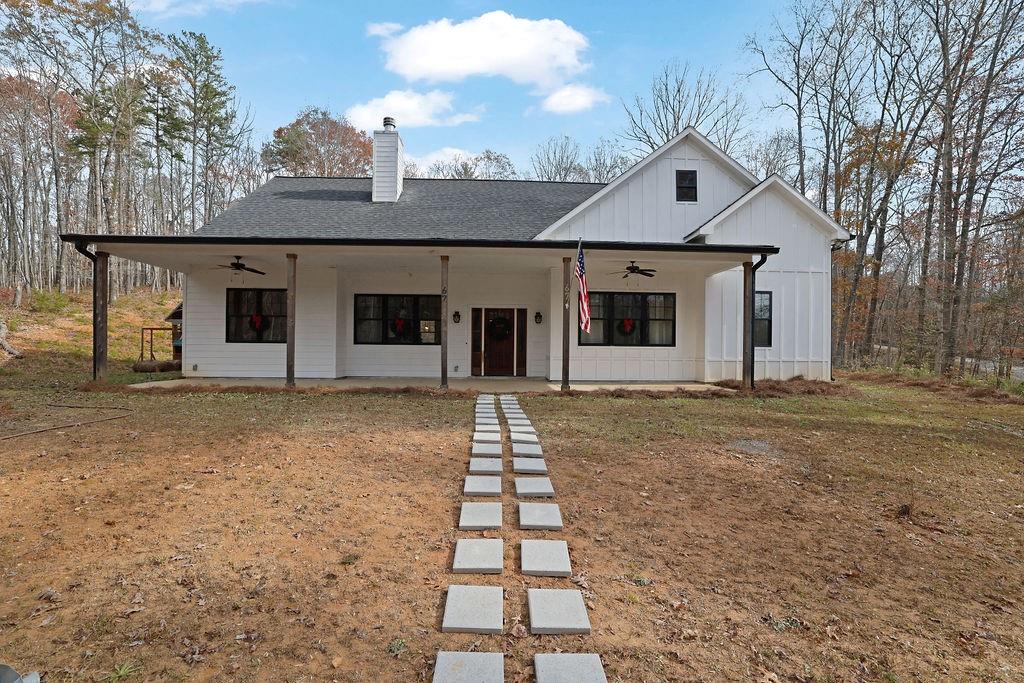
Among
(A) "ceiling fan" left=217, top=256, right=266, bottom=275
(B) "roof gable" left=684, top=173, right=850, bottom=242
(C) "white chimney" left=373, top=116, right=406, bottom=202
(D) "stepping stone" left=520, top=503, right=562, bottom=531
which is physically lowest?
(D) "stepping stone" left=520, top=503, right=562, bottom=531

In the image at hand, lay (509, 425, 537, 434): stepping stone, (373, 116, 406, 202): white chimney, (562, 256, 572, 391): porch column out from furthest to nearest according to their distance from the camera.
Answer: (373, 116, 406, 202): white chimney → (562, 256, 572, 391): porch column → (509, 425, 537, 434): stepping stone

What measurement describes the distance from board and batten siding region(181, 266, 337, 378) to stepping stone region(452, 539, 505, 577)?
9.79m

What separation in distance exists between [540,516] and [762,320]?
10.3m

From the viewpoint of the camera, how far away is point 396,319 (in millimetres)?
12656

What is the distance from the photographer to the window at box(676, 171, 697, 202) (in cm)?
1219

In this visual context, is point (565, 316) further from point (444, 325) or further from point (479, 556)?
point (479, 556)

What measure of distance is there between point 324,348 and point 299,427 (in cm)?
614

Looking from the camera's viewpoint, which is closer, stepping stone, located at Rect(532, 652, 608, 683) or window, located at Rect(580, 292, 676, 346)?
stepping stone, located at Rect(532, 652, 608, 683)

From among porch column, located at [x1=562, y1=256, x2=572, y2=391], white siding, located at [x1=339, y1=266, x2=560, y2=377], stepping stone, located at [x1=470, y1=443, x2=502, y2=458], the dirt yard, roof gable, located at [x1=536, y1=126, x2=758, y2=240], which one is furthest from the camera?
white siding, located at [x1=339, y1=266, x2=560, y2=377]

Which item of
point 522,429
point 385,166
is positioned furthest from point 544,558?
point 385,166

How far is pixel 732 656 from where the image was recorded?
210 centimetres

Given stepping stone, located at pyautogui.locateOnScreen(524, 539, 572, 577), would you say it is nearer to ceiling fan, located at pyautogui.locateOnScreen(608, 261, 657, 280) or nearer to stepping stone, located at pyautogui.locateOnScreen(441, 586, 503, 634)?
stepping stone, located at pyautogui.locateOnScreen(441, 586, 503, 634)

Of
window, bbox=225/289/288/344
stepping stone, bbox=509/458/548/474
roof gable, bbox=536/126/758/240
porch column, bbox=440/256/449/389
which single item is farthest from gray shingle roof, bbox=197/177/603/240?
stepping stone, bbox=509/458/548/474

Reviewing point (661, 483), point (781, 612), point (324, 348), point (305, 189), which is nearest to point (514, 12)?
point (305, 189)
